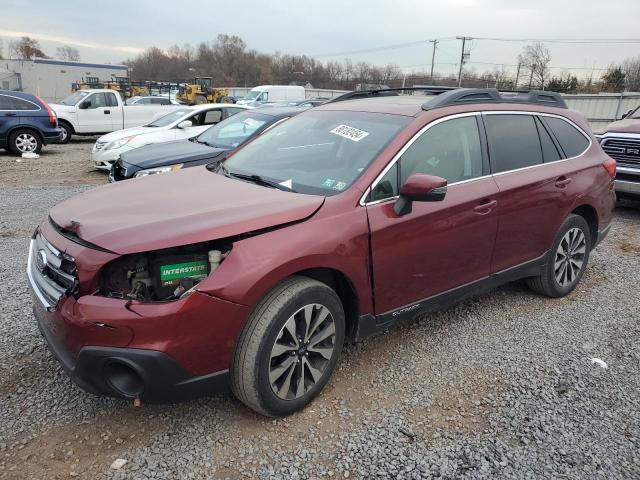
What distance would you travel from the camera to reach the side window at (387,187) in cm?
297

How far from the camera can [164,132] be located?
9812 millimetres

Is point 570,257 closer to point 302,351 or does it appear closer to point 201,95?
point 302,351

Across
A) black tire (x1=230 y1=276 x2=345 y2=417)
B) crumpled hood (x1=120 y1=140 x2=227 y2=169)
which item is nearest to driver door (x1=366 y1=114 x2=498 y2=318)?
black tire (x1=230 y1=276 x2=345 y2=417)

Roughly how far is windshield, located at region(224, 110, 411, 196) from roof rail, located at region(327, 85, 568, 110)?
0.44 m

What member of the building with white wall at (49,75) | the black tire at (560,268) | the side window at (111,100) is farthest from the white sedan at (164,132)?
the building with white wall at (49,75)

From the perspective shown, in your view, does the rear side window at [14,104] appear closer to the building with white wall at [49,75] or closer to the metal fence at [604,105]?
the metal fence at [604,105]

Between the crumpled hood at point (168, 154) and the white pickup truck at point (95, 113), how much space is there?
28.0 feet

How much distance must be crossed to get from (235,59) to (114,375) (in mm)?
97509

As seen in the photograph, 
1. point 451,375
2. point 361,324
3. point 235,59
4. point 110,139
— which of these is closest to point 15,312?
point 361,324

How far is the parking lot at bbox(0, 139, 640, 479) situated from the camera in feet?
8.05

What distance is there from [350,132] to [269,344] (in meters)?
1.65

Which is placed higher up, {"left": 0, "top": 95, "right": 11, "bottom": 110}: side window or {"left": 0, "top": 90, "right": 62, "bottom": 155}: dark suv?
{"left": 0, "top": 95, "right": 11, "bottom": 110}: side window

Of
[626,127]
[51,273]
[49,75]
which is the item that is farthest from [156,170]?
[49,75]

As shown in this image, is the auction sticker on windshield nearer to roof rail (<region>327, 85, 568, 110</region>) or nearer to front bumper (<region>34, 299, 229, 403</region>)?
roof rail (<region>327, 85, 568, 110</region>)
